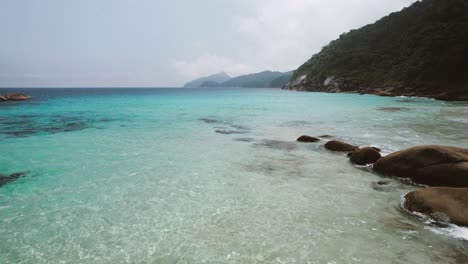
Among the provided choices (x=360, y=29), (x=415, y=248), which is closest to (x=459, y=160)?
(x=415, y=248)

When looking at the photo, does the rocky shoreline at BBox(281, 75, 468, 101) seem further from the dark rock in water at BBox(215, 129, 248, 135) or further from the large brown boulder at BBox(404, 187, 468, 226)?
the large brown boulder at BBox(404, 187, 468, 226)

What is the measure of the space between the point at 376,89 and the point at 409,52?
14.5 metres

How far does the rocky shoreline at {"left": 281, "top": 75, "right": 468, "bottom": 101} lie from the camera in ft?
171

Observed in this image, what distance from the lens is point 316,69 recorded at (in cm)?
11919

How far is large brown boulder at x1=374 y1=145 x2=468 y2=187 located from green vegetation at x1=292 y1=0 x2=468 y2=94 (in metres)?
55.0

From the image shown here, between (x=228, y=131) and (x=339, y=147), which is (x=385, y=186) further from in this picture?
(x=228, y=131)

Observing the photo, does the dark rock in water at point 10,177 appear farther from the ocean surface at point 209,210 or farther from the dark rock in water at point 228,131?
the dark rock in water at point 228,131

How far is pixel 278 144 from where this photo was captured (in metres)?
17.0

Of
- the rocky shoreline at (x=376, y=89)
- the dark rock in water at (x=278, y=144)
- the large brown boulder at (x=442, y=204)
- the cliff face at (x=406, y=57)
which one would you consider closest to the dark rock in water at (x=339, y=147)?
the dark rock in water at (x=278, y=144)

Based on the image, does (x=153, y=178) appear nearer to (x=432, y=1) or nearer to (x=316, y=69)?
(x=432, y=1)

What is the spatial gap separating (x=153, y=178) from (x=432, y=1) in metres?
109

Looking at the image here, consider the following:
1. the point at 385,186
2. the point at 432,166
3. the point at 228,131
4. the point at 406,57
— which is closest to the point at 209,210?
the point at 385,186

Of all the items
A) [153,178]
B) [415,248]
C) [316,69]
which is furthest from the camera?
[316,69]

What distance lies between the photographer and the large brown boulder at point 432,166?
30.1 ft
